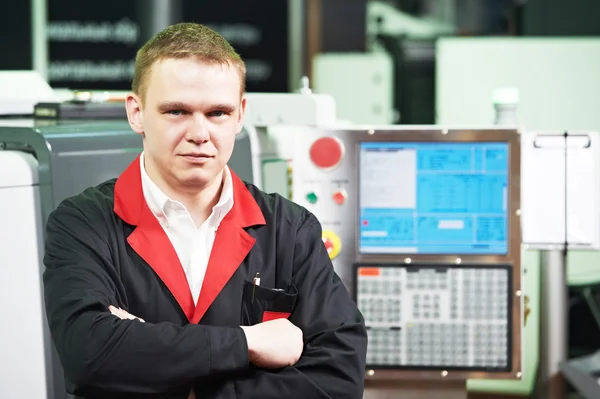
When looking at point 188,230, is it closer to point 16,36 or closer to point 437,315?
point 437,315

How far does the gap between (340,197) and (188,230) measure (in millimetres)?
838

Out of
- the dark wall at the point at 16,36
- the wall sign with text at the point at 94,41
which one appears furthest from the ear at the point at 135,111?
the wall sign with text at the point at 94,41

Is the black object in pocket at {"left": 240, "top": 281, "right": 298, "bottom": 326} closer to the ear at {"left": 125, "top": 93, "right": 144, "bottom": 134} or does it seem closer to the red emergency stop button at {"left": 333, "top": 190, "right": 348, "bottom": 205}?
the ear at {"left": 125, "top": 93, "right": 144, "bottom": 134}

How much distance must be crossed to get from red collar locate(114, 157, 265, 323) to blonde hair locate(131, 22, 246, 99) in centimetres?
15

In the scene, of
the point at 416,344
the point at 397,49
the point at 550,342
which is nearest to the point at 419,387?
the point at 416,344

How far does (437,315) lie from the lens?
2.29 m

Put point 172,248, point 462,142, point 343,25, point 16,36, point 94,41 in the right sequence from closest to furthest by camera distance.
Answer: point 172,248
point 462,142
point 16,36
point 94,41
point 343,25

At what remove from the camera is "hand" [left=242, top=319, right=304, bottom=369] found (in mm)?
1457

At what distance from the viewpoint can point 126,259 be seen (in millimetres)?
1480

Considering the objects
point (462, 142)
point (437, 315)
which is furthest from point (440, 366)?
point (462, 142)

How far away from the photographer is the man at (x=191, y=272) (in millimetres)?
1395

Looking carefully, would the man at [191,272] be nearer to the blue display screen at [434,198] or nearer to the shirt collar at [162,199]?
the shirt collar at [162,199]

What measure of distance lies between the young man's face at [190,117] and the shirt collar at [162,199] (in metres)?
0.05

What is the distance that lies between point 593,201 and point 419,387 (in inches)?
22.3
